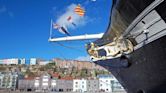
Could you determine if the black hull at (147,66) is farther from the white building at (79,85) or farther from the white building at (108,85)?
the white building at (79,85)

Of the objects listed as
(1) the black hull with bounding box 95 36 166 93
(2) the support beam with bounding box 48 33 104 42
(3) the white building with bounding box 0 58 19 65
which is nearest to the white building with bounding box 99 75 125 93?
(2) the support beam with bounding box 48 33 104 42

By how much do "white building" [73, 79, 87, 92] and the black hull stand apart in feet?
299

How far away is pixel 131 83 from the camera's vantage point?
9.87 m

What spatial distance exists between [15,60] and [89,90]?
343 ft

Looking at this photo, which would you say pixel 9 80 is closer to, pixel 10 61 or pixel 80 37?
pixel 10 61

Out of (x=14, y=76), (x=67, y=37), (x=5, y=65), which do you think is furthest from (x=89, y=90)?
(x=5, y=65)

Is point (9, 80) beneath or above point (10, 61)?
beneath

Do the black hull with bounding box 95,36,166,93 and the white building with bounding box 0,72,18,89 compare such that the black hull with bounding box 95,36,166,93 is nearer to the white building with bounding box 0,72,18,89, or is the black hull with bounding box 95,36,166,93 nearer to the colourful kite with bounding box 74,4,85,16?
the colourful kite with bounding box 74,4,85,16

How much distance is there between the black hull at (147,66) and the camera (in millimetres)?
7172

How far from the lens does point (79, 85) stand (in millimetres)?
101875

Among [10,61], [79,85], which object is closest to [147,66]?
[79,85]

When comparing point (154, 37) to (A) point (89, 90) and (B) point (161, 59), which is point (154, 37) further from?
(A) point (89, 90)

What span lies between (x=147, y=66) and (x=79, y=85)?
9503 cm

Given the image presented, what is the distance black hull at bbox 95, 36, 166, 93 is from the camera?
282 inches
